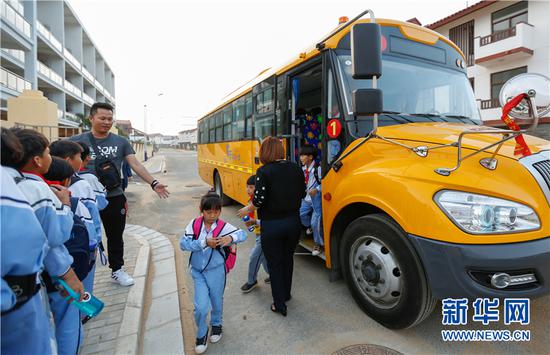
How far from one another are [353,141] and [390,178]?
2.45ft

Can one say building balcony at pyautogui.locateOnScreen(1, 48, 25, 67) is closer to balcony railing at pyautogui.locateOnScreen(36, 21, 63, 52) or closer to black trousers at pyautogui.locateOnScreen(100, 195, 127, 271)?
balcony railing at pyautogui.locateOnScreen(36, 21, 63, 52)

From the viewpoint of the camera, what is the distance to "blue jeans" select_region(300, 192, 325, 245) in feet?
13.0

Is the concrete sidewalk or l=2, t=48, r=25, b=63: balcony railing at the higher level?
l=2, t=48, r=25, b=63: balcony railing

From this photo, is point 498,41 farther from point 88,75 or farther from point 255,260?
point 88,75

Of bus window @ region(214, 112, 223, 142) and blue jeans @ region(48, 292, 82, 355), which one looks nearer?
blue jeans @ region(48, 292, 82, 355)

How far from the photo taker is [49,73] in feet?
81.0

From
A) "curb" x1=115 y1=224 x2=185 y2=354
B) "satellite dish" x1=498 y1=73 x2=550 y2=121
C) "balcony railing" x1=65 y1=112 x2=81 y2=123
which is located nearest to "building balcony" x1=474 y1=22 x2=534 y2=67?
"satellite dish" x1=498 y1=73 x2=550 y2=121

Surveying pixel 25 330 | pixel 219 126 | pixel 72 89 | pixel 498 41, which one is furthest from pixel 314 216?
pixel 72 89

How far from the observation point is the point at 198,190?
12492 mm

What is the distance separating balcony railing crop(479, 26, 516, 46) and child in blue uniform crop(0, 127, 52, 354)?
66.9 feet

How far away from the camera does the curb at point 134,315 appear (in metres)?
2.53

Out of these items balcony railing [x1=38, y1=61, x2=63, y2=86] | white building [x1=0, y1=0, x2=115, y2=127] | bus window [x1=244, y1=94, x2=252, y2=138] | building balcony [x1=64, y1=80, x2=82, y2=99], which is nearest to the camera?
bus window [x1=244, y1=94, x2=252, y2=138]

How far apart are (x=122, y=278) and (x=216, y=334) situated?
1522 millimetres

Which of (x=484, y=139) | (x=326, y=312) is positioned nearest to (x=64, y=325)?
(x=326, y=312)
